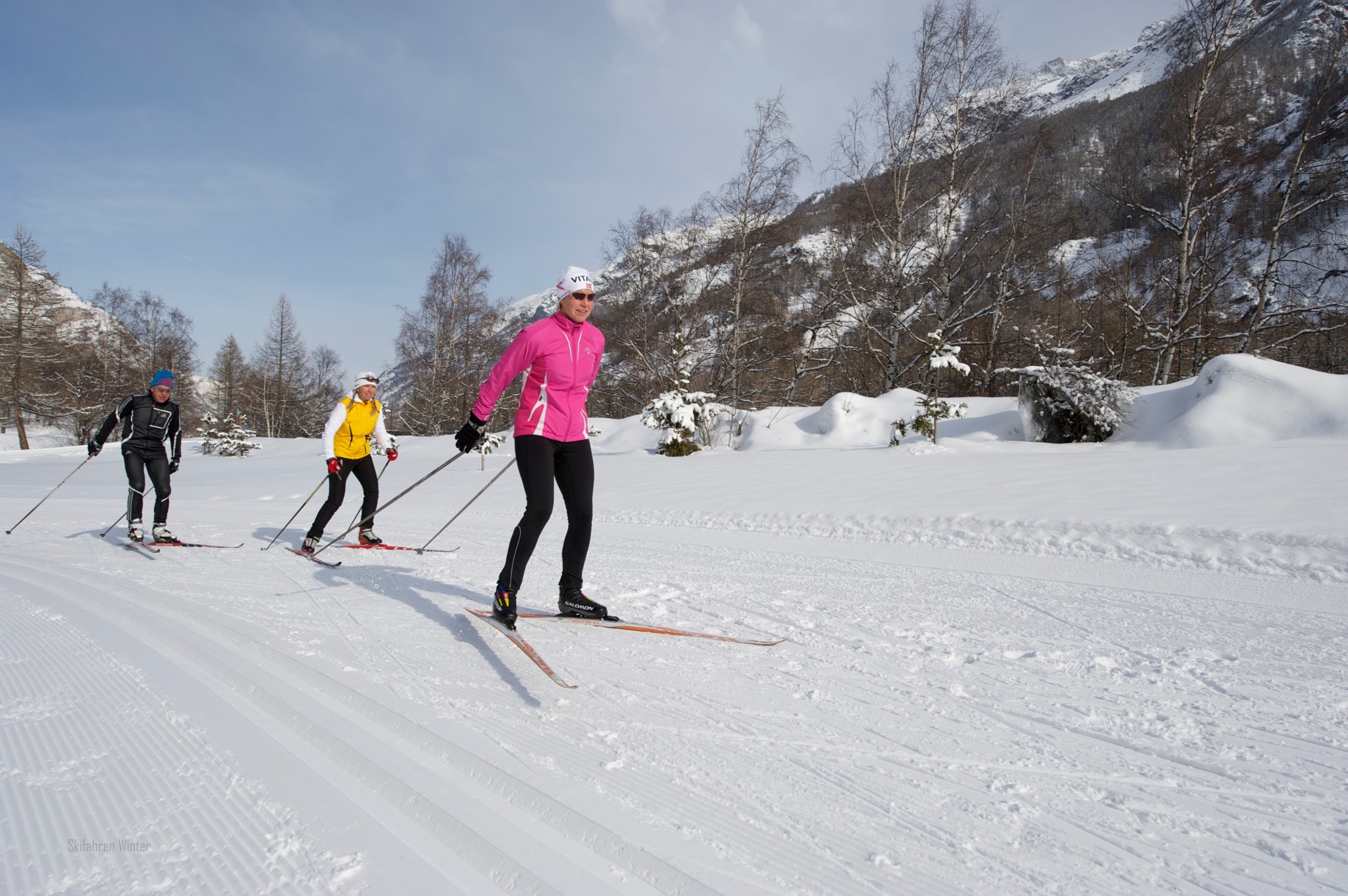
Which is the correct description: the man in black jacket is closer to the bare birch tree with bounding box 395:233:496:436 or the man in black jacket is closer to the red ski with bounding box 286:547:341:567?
the red ski with bounding box 286:547:341:567

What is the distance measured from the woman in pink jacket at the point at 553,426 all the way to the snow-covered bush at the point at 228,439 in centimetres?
2307

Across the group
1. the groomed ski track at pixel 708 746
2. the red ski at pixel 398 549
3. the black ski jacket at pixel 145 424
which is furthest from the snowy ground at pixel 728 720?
the black ski jacket at pixel 145 424

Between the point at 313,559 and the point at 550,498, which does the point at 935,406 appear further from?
the point at 313,559

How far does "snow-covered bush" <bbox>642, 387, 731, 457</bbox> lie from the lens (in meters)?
12.2

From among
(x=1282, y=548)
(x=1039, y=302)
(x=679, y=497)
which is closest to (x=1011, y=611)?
(x=1282, y=548)

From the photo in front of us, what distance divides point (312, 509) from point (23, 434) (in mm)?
28025

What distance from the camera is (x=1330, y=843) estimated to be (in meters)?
1.49

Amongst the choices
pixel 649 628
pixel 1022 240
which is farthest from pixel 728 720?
pixel 1022 240

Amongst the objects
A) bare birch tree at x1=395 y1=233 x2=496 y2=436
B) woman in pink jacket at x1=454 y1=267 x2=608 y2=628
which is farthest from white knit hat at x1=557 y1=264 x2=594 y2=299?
bare birch tree at x1=395 y1=233 x2=496 y2=436

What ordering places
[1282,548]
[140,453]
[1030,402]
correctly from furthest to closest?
[1030,402] < [140,453] < [1282,548]

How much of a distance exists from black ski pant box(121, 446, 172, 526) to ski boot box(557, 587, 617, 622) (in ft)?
18.0

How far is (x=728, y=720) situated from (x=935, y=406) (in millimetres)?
9025

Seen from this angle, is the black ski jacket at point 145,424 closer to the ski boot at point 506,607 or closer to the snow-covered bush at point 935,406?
the ski boot at point 506,607

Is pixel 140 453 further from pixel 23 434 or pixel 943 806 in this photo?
pixel 23 434
